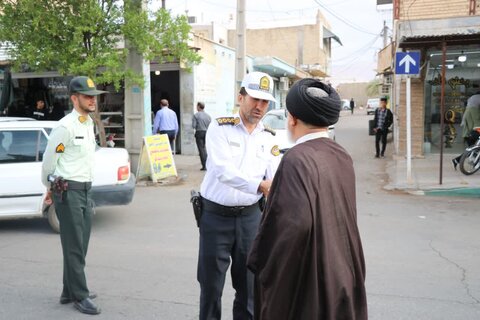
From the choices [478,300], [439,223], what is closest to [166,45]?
[439,223]

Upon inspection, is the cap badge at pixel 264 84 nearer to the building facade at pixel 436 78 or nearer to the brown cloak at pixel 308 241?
the brown cloak at pixel 308 241

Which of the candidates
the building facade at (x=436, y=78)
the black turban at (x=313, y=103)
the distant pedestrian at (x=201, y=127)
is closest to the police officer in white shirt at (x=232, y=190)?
the black turban at (x=313, y=103)

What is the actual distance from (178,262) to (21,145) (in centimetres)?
302

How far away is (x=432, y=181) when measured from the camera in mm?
10102

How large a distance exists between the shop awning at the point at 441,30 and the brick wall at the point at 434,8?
10.6ft

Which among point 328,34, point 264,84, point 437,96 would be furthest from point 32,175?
point 328,34

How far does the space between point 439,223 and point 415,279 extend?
2.70 metres

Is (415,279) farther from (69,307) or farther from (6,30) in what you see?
(6,30)

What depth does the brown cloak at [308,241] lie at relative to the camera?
191 cm

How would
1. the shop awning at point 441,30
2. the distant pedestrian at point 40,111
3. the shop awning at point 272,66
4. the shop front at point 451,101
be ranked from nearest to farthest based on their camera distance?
the shop awning at point 441,30
the shop front at point 451,101
the distant pedestrian at point 40,111
the shop awning at point 272,66

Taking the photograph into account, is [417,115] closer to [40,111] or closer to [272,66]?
[272,66]

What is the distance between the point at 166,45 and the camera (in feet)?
35.3

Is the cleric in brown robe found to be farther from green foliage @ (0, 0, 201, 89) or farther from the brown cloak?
green foliage @ (0, 0, 201, 89)

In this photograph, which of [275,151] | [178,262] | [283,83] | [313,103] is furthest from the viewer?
[283,83]
